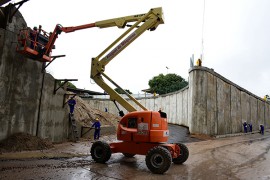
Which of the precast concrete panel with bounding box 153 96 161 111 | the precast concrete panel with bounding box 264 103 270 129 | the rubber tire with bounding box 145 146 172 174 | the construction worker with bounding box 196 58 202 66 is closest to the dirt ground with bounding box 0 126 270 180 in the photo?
the rubber tire with bounding box 145 146 172 174

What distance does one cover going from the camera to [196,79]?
19797 millimetres

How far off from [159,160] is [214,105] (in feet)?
42.6

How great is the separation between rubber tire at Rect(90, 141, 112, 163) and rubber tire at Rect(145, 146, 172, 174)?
203cm

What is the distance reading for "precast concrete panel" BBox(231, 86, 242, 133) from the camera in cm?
2222

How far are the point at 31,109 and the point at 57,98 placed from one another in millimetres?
2550

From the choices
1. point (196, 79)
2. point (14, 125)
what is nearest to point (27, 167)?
point (14, 125)

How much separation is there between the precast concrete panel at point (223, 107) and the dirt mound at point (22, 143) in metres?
13.6

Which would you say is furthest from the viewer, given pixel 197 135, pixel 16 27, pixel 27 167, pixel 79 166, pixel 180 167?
pixel 197 135

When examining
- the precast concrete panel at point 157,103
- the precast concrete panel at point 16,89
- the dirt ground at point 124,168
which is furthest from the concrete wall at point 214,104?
the precast concrete panel at point 157,103

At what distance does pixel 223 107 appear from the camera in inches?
826

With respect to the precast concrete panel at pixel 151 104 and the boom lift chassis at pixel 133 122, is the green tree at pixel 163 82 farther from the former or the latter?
the boom lift chassis at pixel 133 122

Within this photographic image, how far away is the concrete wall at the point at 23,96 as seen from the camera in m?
11.9

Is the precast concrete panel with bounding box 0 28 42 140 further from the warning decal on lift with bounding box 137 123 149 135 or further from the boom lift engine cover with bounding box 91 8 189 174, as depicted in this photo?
the warning decal on lift with bounding box 137 123 149 135

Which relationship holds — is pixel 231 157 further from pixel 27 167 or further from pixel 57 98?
pixel 57 98
